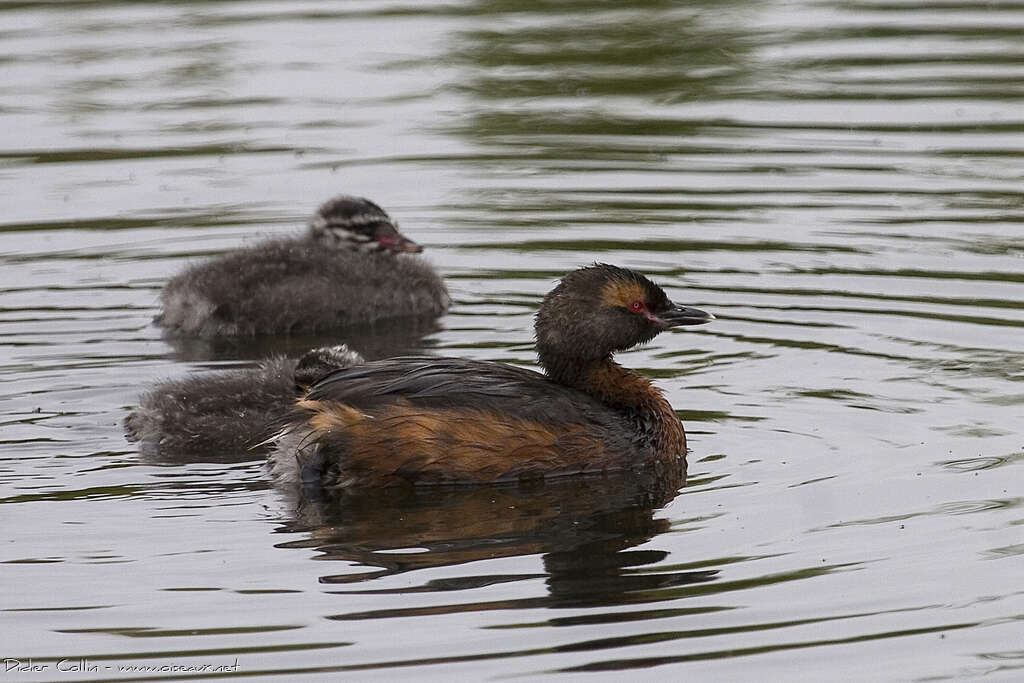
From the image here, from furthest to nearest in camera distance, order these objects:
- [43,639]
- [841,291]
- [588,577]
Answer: [841,291], [588,577], [43,639]

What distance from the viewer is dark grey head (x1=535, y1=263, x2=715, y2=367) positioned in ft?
30.0

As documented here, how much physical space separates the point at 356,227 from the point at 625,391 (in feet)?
13.7

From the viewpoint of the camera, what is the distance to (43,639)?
6.83 meters

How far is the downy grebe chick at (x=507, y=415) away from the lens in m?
8.66

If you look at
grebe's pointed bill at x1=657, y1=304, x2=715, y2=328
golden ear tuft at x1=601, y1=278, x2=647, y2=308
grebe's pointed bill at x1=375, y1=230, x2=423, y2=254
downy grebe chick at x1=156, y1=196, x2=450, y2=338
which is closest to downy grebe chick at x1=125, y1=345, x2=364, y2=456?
golden ear tuft at x1=601, y1=278, x2=647, y2=308

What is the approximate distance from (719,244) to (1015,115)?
4.12 metres

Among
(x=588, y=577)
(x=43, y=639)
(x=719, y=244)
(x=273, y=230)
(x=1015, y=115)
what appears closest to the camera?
(x=43, y=639)

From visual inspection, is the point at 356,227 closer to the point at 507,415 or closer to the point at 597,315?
the point at 597,315

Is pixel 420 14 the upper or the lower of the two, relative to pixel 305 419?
upper

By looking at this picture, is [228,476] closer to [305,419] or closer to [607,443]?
[305,419]

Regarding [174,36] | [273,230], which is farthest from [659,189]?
[174,36]

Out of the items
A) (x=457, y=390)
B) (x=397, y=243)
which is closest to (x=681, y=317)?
(x=457, y=390)

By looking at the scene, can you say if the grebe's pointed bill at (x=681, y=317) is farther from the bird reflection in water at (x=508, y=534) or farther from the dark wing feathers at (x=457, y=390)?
the bird reflection in water at (x=508, y=534)

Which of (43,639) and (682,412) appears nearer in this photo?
(43,639)
